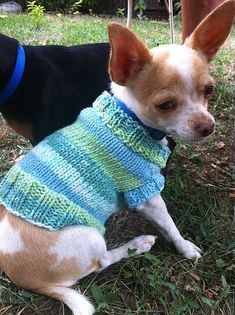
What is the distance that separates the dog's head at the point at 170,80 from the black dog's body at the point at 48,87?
2.35 feet

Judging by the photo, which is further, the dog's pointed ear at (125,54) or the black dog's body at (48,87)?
the black dog's body at (48,87)

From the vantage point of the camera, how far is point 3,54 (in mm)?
2508

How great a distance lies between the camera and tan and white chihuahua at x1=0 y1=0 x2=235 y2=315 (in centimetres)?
188

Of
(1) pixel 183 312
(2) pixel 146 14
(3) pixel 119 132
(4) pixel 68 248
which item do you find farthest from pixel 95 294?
(2) pixel 146 14

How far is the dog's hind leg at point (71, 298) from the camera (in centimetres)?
185

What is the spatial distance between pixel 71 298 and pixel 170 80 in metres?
1.00

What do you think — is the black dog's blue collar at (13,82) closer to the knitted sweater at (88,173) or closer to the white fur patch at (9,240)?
the knitted sweater at (88,173)

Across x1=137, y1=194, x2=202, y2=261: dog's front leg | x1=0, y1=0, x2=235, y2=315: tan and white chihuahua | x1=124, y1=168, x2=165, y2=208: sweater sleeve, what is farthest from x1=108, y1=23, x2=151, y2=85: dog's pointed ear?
x1=137, y1=194, x2=202, y2=261: dog's front leg

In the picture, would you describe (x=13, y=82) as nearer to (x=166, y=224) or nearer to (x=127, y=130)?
(x=127, y=130)

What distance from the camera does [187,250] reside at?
2.22 meters

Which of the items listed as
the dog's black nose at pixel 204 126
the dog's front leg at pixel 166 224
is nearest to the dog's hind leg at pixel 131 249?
the dog's front leg at pixel 166 224

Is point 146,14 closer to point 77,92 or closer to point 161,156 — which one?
point 77,92

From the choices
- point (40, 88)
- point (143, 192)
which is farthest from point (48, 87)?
point (143, 192)

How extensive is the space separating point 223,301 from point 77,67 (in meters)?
1.68
